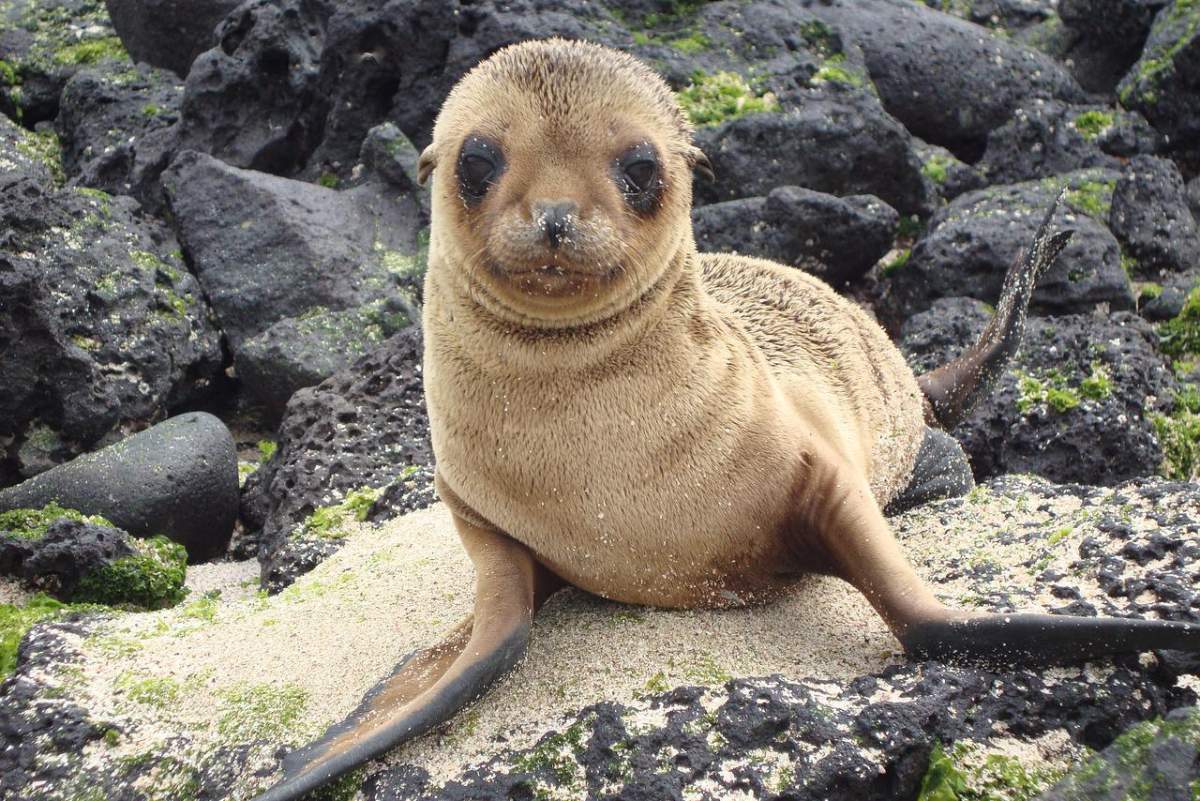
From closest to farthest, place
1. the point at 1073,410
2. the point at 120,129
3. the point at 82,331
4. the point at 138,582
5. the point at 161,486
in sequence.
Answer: the point at 138,582
the point at 1073,410
the point at 161,486
the point at 82,331
the point at 120,129

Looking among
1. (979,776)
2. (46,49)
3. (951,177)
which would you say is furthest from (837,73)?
(979,776)

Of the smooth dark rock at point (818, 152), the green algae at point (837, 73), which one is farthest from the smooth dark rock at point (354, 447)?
the green algae at point (837, 73)

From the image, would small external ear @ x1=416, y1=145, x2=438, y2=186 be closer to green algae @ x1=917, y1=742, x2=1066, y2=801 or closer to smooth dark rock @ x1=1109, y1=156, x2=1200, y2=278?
green algae @ x1=917, y1=742, x2=1066, y2=801

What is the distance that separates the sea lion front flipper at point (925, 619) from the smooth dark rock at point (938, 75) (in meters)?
7.38

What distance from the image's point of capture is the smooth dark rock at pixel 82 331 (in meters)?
6.86

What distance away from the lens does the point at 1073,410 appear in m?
6.06

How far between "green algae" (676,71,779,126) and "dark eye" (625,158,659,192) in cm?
565

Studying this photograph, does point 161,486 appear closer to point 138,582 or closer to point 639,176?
point 138,582

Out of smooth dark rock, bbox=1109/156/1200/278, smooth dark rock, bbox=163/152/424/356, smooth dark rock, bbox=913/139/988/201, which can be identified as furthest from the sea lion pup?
smooth dark rock, bbox=913/139/988/201

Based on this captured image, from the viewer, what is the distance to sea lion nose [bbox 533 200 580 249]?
10.1ft

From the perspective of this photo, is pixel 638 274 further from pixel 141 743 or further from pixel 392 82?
pixel 392 82

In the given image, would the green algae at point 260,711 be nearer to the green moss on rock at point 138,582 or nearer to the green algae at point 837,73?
the green moss on rock at point 138,582

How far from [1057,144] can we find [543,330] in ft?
24.7

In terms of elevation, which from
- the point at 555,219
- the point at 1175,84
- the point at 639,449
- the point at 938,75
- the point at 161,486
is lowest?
the point at 161,486
